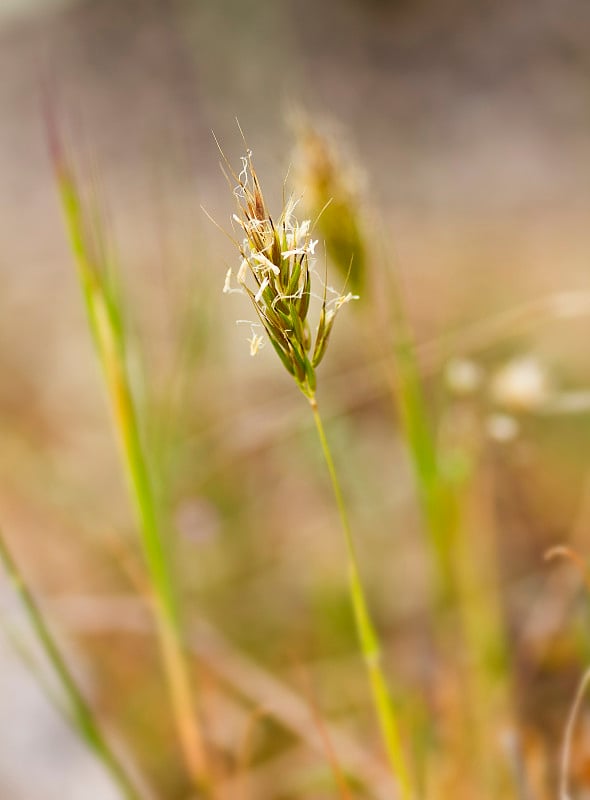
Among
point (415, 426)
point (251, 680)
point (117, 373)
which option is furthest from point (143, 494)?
point (251, 680)

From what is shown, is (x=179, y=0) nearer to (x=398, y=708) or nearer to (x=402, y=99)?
(x=402, y=99)

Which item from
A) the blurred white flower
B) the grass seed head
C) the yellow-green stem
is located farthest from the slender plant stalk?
the blurred white flower

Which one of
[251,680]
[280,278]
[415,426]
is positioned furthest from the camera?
[251,680]

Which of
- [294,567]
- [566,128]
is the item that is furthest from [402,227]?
[294,567]

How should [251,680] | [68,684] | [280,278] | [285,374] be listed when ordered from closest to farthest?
1. [280,278]
2. [68,684]
3. [251,680]
4. [285,374]

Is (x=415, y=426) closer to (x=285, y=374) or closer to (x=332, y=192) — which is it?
(x=332, y=192)

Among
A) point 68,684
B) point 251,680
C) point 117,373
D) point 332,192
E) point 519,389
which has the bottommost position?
point 251,680

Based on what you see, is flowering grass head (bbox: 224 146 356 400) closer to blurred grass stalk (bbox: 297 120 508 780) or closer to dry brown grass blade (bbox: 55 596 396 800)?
blurred grass stalk (bbox: 297 120 508 780)

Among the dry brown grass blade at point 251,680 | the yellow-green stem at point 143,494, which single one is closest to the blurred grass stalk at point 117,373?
the yellow-green stem at point 143,494

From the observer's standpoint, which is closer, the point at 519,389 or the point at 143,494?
the point at 143,494

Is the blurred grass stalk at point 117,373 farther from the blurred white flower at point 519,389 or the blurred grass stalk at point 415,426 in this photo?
the blurred white flower at point 519,389
